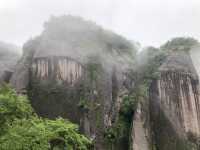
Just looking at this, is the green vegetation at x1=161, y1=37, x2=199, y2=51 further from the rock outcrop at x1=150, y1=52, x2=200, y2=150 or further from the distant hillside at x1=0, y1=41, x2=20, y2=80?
the distant hillside at x1=0, y1=41, x2=20, y2=80

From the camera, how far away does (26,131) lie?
34.6 ft

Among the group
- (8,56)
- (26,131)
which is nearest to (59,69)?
(8,56)

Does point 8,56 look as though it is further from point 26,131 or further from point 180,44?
point 26,131

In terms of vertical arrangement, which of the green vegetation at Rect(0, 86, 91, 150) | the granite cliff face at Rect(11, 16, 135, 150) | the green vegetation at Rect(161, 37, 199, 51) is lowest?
the green vegetation at Rect(0, 86, 91, 150)

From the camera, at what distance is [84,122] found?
77.3 feet

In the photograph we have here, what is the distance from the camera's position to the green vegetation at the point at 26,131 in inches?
404

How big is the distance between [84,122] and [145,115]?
4739 millimetres

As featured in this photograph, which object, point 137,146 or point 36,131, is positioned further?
point 137,146

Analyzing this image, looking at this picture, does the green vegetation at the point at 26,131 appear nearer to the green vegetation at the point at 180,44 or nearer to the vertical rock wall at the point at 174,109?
the vertical rock wall at the point at 174,109

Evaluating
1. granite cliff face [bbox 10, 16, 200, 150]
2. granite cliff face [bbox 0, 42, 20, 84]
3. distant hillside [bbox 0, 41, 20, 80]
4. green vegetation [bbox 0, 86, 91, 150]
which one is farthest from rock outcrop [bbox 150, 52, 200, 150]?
green vegetation [bbox 0, 86, 91, 150]

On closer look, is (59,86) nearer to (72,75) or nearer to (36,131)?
(72,75)

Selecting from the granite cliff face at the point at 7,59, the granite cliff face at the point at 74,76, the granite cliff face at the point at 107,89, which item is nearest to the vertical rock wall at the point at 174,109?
the granite cliff face at the point at 107,89

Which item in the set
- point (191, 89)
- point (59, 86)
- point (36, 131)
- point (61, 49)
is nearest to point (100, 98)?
point (59, 86)

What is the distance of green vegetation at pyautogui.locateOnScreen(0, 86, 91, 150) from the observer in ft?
33.7
